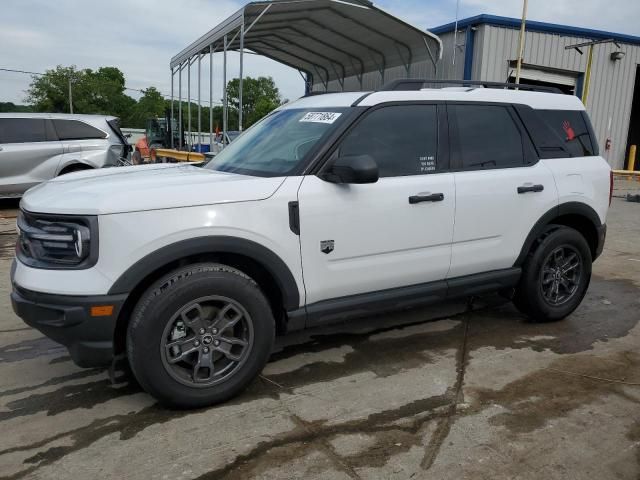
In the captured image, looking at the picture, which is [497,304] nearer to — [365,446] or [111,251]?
[365,446]

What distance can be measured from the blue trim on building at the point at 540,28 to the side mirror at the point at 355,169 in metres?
Result: 14.3

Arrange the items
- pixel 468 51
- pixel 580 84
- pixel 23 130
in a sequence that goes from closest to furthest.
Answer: pixel 23 130, pixel 468 51, pixel 580 84

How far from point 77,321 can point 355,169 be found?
1699 mm

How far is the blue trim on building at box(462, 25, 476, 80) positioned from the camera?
16.2m

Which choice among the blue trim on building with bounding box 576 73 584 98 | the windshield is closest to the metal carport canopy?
the blue trim on building with bounding box 576 73 584 98

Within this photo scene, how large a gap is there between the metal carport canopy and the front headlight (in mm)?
8903

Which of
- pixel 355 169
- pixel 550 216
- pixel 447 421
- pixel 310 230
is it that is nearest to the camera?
pixel 447 421

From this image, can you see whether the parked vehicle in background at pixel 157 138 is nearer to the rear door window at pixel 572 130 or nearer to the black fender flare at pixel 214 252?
the rear door window at pixel 572 130

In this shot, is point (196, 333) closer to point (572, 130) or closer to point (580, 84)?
point (572, 130)

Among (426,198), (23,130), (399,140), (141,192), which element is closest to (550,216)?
(426,198)

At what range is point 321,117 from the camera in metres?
3.74

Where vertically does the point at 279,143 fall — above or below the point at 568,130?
below

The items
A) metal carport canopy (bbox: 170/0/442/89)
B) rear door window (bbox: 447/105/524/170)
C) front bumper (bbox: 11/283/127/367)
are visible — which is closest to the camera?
front bumper (bbox: 11/283/127/367)

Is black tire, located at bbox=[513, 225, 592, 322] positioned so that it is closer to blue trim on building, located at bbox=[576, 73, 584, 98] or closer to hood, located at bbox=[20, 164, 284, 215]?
hood, located at bbox=[20, 164, 284, 215]
